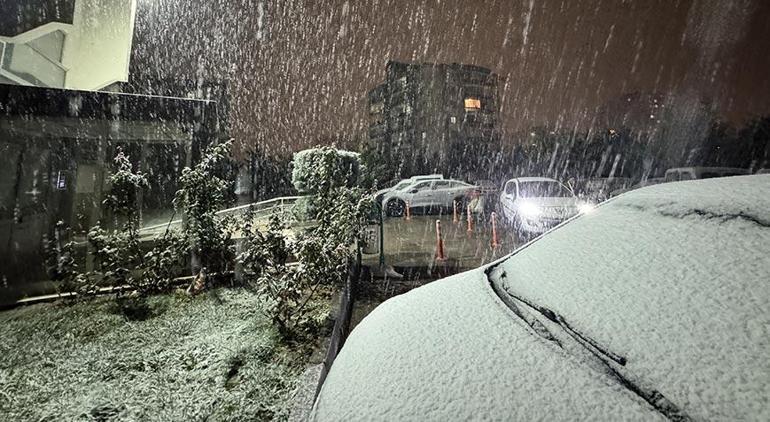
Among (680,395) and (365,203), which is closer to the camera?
(680,395)

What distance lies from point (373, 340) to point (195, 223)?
4.61 metres

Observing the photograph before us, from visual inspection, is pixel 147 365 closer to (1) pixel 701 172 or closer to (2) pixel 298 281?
(2) pixel 298 281

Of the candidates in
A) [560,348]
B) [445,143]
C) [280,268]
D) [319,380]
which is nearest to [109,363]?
[280,268]

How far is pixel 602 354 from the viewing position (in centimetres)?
134

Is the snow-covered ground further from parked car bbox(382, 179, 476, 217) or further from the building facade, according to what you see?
the building facade

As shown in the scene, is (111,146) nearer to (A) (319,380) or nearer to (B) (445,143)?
(A) (319,380)

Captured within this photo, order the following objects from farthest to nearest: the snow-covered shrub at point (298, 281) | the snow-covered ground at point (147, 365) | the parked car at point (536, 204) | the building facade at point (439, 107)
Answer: the building facade at point (439, 107)
the parked car at point (536, 204)
the snow-covered shrub at point (298, 281)
the snow-covered ground at point (147, 365)

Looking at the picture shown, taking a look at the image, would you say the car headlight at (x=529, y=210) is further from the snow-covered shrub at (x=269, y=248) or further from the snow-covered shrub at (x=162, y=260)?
the snow-covered shrub at (x=162, y=260)

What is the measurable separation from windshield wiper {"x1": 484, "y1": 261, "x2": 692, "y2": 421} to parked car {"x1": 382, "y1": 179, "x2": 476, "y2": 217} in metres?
13.1

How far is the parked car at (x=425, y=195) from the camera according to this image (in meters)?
15.1

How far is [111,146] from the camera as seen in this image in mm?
10133

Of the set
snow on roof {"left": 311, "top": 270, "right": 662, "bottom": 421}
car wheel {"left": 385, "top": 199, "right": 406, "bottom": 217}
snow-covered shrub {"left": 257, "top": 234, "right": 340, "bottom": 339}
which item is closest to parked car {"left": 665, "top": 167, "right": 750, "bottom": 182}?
car wheel {"left": 385, "top": 199, "right": 406, "bottom": 217}

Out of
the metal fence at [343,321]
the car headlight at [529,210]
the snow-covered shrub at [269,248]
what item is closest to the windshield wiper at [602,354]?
the metal fence at [343,321]

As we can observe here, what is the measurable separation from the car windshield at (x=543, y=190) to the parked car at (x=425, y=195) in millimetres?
5099
